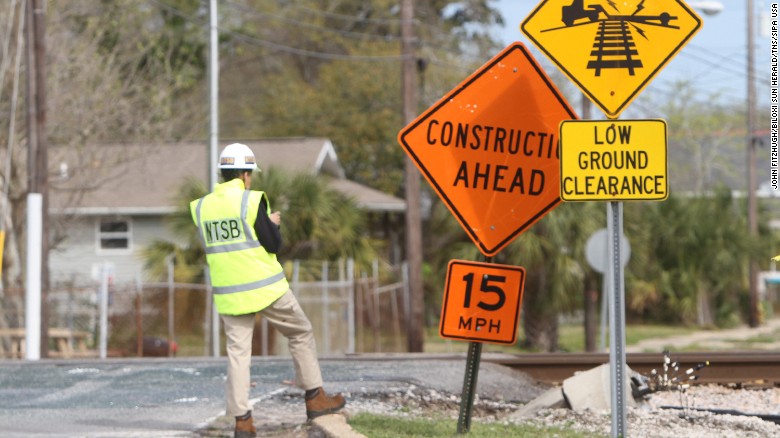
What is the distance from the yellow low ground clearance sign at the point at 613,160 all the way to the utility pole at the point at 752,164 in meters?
33.3

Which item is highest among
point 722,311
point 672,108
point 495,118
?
point 672,108

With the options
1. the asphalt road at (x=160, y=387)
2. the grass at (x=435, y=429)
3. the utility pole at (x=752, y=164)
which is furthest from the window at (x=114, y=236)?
the grass at (x=435, y=429)

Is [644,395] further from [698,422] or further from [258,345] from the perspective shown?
[258,345]

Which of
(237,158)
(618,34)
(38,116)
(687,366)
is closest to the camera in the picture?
(618,34)

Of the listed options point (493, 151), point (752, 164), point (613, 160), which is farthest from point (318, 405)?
point (752, 164)

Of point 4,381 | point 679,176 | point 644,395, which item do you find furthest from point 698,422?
point 679,176

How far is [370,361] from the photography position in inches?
514

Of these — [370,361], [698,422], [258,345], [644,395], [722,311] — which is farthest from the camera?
[722,311]

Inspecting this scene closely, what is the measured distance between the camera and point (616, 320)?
7.34 m

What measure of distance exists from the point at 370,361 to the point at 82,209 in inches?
869

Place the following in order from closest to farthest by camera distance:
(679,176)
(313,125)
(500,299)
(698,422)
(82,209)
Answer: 1. (500,299)
2. (698,422)
3. (82,209)
4. (313,125)
5. (679,176)

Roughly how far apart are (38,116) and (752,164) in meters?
25.0

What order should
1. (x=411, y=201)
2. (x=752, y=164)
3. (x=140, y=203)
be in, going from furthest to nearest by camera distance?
(x=752, y=164) → (x=140, y=203) → (x=411, y=201)

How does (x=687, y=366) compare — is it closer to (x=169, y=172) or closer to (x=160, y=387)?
(x=160, y=387)
